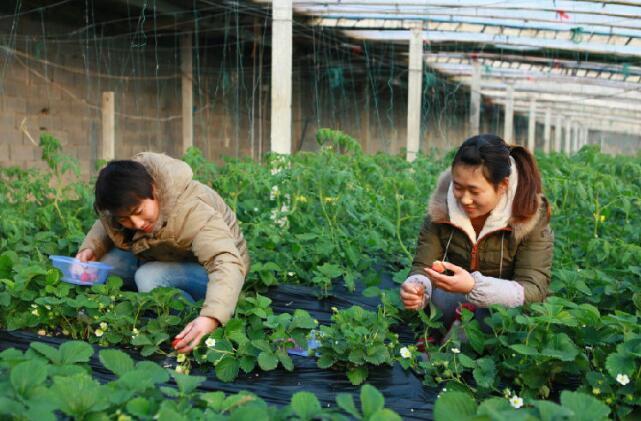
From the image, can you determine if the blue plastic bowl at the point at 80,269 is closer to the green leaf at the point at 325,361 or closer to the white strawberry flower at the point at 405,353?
the green leaf at the point at 325,361

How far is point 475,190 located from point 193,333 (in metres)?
1.13

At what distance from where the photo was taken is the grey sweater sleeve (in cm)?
281

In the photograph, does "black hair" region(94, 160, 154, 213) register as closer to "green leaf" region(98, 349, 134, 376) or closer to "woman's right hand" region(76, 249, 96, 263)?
"woman's right hand" region(76, 249, 96, 263)

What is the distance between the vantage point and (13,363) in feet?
6.36

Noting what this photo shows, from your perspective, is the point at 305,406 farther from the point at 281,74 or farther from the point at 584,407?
the point at 281,74

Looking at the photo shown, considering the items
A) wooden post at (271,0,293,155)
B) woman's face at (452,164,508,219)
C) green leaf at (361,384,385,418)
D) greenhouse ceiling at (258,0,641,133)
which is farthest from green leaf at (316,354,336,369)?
greenhouse ceiling at (258,0,641,133)

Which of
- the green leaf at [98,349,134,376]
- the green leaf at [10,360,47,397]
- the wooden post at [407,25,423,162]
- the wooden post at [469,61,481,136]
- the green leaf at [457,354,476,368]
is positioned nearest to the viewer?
the green leaf at [10,360,47,397]

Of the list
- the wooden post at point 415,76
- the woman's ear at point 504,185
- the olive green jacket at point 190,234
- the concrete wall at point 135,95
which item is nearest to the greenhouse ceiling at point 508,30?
the wooden post at point 415,76

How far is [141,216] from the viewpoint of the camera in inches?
116

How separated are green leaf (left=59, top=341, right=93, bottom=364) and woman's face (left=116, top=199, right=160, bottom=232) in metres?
0.92

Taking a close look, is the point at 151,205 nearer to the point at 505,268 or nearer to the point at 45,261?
the point at 45,261

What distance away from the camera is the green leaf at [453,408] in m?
1.61

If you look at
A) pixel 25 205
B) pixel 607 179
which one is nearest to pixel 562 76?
pixel 607 179


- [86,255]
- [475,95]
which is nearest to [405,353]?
[86,255]
